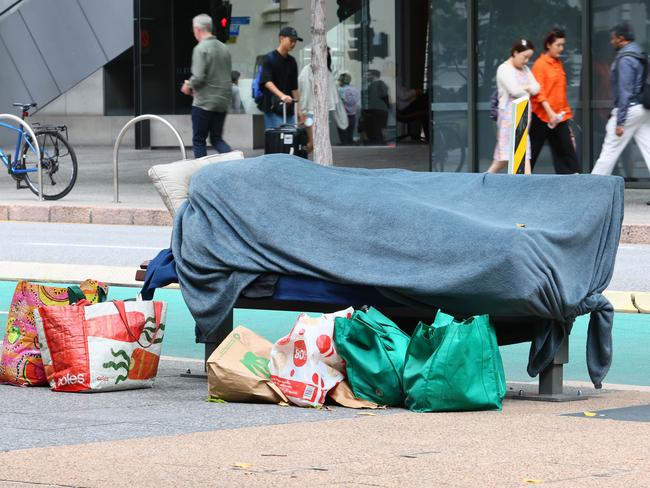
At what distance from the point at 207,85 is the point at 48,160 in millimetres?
2610

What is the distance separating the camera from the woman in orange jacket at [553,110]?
1609cm

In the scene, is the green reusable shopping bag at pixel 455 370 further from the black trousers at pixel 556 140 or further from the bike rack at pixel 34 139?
the bike rack at pixel 34 139

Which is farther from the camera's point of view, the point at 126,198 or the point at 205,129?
the point at 126,198

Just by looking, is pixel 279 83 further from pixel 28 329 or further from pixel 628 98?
pixel 28 329

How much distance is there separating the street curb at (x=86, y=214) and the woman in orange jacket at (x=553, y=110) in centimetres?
402

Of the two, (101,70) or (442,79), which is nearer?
(442,79)

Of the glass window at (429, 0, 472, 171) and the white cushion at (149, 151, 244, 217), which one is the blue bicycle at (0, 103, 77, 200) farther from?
the white cushion at (149, 151, 244, 217)

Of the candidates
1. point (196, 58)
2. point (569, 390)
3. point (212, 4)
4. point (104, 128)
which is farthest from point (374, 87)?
point (569, 390)

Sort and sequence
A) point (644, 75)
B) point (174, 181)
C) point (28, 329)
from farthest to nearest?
1. point (644, 75)
2. point (174, 181)
3. point (28, 329)

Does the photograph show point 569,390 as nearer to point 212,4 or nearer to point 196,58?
point 196,58

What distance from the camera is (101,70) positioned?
100 feet

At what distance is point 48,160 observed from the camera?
18.4m

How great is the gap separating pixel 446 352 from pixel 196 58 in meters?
10.8

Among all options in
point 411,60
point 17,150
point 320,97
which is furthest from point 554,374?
point 411,60
